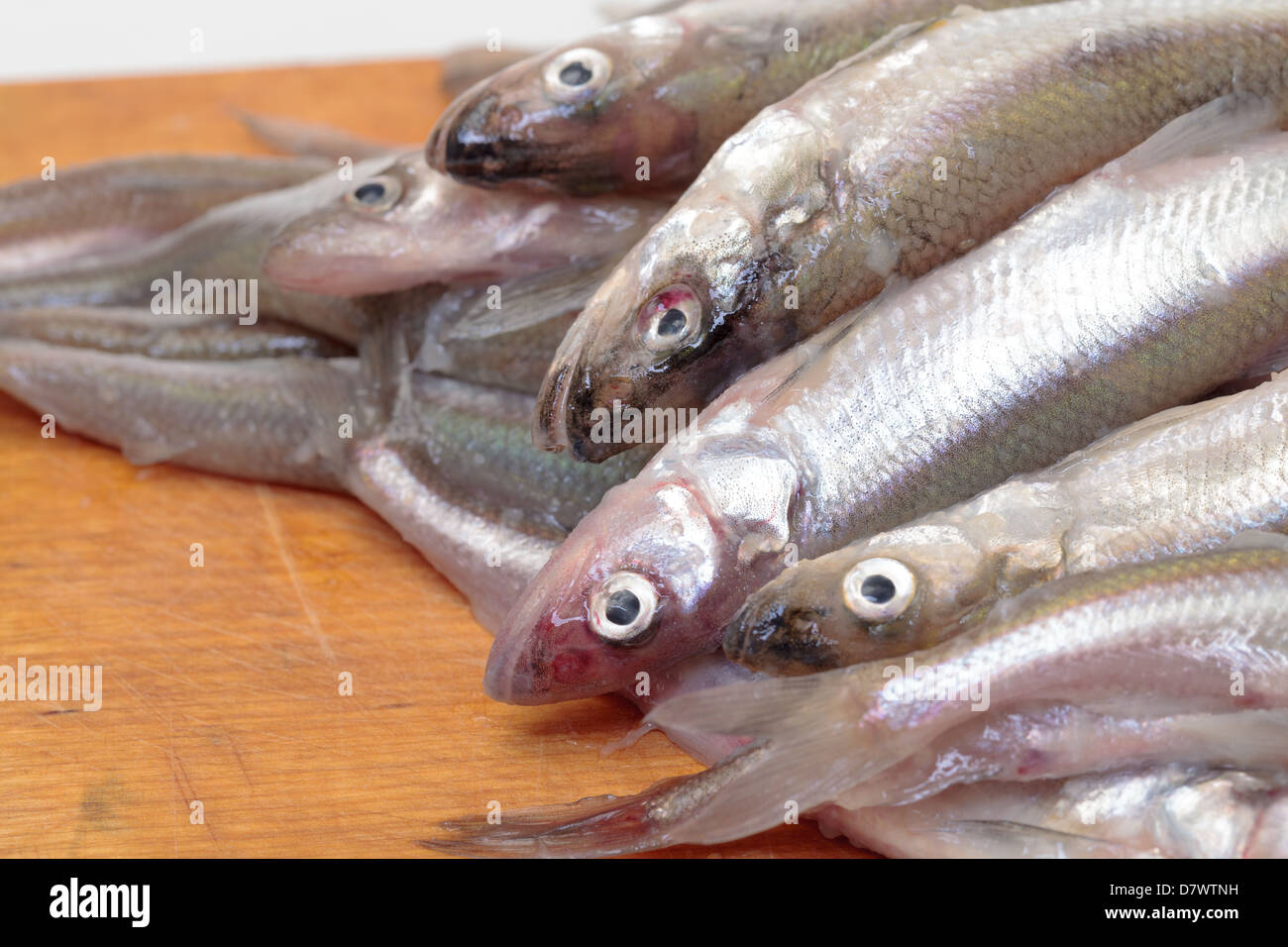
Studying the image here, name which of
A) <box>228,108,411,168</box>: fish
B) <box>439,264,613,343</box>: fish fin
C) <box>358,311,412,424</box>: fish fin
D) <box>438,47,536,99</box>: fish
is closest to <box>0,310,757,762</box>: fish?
<box>358,311,412,424</box>: fish fin

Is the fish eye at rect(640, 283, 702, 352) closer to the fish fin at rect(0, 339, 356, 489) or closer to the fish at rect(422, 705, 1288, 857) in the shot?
the fish at rect(422, 705, 1288, 857)

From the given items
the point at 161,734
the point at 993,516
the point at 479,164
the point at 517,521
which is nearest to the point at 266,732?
the point at 161,734

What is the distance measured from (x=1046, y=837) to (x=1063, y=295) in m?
0.70

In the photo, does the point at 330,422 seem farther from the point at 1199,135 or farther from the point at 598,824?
the point at 1199,135

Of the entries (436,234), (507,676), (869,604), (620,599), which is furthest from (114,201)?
(869,604)

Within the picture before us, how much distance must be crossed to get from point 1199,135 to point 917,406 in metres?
0.57

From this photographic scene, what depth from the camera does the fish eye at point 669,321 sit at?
1820 mm

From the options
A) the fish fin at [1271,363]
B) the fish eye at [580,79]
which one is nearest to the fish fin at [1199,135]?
the fish fin at [1271,363]

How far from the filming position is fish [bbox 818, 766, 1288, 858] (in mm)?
1478

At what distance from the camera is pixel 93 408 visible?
252 cm

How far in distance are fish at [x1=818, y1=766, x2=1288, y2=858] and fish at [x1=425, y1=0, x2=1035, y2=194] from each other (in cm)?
107

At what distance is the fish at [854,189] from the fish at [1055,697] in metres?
0.50

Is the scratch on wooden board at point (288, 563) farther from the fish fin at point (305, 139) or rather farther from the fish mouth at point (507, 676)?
the fish fin at point (305, 139)

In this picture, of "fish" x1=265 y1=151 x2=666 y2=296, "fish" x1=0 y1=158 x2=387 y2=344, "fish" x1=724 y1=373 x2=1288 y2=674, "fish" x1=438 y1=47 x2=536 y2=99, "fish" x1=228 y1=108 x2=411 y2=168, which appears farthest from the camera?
"fish" x1=438 y1=47 x2=536 y2=99
